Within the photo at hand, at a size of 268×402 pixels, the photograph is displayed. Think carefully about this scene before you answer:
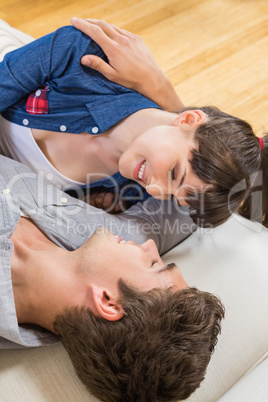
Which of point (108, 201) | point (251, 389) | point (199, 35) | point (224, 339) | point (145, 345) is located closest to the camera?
point (145, 345)

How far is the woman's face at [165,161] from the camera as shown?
1.29 metres

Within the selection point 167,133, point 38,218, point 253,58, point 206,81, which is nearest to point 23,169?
point 38,218

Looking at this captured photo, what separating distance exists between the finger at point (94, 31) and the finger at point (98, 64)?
54 mm

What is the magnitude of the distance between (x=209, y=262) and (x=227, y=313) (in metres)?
0.17

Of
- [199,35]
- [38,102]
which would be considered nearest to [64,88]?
[38,102]

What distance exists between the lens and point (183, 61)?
2543 mm

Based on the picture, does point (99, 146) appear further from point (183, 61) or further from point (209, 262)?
point (183, 61)

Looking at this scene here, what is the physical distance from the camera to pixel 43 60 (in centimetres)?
142

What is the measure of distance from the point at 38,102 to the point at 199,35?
5.17 feet

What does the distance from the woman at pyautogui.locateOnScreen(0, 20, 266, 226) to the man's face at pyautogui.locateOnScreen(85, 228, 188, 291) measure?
0.26 meters

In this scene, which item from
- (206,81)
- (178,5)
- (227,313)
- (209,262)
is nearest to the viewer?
(227,313)

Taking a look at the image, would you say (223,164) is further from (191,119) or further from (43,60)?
(43,60)

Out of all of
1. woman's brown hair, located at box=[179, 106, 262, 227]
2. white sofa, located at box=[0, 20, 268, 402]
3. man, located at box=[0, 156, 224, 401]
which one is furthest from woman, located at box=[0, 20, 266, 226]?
man, located at box=[0, 156, 224, 401]

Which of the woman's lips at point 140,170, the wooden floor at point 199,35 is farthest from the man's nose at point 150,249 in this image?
the wooden floor at point 199,35
